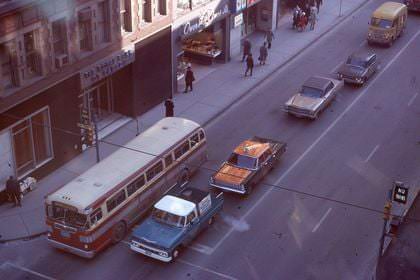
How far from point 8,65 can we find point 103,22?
6.50 metres

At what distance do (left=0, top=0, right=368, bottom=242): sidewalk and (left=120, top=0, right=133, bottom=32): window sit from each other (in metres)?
5.05

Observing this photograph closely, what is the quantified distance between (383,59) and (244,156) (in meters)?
19.5

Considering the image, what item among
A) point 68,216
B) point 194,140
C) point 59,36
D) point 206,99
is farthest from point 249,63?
point 68,216

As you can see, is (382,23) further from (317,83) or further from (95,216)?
(95,216)

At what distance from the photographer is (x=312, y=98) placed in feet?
122

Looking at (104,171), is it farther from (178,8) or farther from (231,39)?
(231,39)

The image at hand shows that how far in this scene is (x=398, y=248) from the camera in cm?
2512

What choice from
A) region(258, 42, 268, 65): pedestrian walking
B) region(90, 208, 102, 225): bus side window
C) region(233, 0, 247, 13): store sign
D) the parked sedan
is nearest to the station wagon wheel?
region(90, 208, 102, 225): bus side window

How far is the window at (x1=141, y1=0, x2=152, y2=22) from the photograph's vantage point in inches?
1405

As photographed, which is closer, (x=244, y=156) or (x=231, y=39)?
(x=244, y=156)

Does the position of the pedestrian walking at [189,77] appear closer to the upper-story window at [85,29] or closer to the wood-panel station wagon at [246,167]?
the upper-story window at [85,29]

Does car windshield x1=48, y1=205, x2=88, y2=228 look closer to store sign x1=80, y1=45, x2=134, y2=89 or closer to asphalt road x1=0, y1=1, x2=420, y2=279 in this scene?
asphalt road x1=0, y1=1, x2=420, y2=279

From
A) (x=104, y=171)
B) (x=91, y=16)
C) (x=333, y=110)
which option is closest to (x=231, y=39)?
(x=333, y=110)

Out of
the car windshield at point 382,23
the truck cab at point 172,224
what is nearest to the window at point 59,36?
the truck cab at point 172,224
